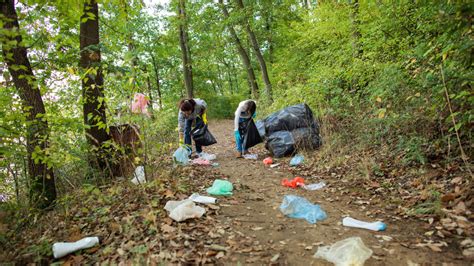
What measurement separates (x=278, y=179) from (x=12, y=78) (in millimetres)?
3899

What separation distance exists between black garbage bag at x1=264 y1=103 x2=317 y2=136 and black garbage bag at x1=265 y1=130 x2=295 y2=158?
114 mm

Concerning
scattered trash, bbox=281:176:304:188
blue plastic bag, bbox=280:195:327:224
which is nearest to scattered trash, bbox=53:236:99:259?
blue plastic bag, bbox=280:195:327:224

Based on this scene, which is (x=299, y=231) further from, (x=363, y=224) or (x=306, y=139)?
(x=306, y=139)

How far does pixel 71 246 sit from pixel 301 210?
7.22 feet

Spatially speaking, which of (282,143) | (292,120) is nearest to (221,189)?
(282,143)

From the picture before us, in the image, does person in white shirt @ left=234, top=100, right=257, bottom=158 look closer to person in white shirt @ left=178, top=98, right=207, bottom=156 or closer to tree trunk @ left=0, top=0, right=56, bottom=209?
person in white shirt @ left=178, top=98, right=207, bottom=156

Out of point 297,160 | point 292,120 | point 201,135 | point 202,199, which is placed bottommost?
point 297,160

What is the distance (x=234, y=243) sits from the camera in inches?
95.6

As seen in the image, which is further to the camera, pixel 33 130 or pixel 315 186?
pixel 315 186

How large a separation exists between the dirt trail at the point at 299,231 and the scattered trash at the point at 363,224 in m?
0.05

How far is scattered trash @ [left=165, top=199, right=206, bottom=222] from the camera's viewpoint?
2711 mm

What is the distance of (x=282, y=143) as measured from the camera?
18.1 feet

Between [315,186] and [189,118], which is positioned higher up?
[189,118]

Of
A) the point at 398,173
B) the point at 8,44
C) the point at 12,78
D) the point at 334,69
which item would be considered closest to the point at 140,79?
the point at 8,44
